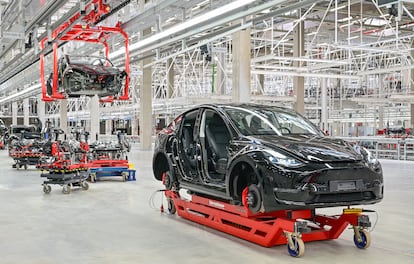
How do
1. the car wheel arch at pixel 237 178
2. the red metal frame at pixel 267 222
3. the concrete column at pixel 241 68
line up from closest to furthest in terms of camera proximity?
1. the red metal frame at pixel 267 222
2. the car wheel arch at pixel 237 178
3. the concrete column at pixel 241 68

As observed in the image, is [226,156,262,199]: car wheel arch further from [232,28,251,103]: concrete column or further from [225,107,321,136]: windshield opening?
[232,28,251,103]: concrete column

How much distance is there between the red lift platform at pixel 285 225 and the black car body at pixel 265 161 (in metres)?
0.16

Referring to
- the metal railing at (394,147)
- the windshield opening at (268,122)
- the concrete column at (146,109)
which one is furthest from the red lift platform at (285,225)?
the concrete column at (146,109)

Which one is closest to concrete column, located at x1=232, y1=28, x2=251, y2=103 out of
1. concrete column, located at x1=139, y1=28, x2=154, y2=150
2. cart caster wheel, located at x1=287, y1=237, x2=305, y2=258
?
cart caster wheel, located at x1=287, y1=237, x2=305, y2=258

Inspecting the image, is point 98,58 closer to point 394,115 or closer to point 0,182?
point 0,182

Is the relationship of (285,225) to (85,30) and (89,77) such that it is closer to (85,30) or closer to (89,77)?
(85,30)

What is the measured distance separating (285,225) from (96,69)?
281 inches

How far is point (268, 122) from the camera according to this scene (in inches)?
216

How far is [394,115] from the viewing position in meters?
34.3

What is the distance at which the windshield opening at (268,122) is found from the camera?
5.35 metres

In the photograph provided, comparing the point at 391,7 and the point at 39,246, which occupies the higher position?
the point at 391,7

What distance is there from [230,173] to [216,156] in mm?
805

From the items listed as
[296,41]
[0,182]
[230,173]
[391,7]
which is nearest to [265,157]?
[230,173]

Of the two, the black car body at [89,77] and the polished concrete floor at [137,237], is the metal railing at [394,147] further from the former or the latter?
the black car body at [89,77]
